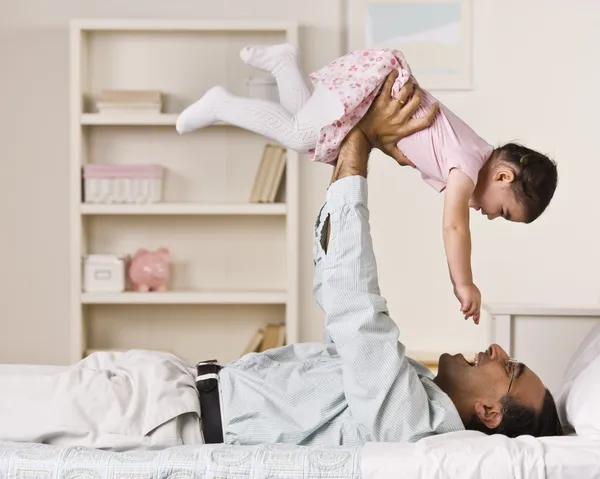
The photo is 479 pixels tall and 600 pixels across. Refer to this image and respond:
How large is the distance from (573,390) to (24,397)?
1.11 m

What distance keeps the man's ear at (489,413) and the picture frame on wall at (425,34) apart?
2.40 m

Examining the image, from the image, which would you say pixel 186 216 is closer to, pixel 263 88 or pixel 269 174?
pixel 269 174

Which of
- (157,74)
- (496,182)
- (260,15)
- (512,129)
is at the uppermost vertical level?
(260,15)

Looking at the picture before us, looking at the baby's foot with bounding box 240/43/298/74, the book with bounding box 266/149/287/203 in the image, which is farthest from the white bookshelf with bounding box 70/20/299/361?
the baby's foot with bounding box 240/43/298/74

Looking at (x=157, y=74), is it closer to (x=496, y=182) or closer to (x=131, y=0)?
(x=131, y=0)

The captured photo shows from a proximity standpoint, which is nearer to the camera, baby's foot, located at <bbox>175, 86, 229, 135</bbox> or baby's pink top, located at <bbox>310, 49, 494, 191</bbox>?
baby's pink top, located at <bbox>310, 49, 494, 191</bbox>

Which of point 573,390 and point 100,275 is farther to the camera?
point 100,275

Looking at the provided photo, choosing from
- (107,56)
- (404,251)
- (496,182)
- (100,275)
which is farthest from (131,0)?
(496,182)

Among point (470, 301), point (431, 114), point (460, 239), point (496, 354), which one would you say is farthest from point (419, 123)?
point (496, 354)

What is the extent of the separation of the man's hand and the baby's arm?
5.6 inches

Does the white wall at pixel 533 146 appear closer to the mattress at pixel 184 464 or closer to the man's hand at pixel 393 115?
the man's hand at pixel 393 115

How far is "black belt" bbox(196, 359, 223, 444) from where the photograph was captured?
1.68 metres

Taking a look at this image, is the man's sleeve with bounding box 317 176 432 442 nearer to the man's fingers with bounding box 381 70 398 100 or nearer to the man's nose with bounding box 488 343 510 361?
the man's nose with bounding box 488 343 510 361

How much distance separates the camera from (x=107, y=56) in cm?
393
